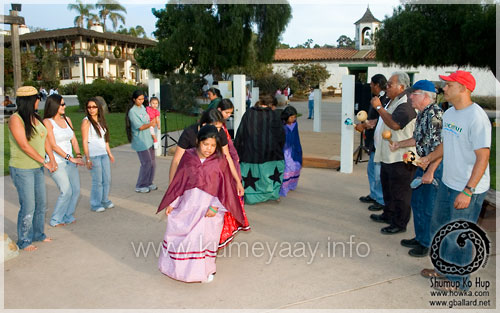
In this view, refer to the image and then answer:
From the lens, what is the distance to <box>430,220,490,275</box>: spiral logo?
146 inches

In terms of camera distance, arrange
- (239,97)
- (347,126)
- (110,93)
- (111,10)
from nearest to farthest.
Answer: (347,126), (239,97), (110,93), (111,10)

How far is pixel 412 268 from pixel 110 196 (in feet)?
15.6

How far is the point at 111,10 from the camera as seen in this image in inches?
2376

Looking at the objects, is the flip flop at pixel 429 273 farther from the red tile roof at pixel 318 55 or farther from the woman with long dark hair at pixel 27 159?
the red tile roof at pixel 318 55

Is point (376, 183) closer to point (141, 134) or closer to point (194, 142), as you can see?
point (194, 142)

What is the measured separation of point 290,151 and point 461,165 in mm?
3558

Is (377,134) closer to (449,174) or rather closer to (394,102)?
(394,102)

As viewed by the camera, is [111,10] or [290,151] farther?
[111,10]

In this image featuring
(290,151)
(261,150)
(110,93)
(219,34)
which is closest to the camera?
(261,150)

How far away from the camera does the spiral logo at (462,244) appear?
3.70m

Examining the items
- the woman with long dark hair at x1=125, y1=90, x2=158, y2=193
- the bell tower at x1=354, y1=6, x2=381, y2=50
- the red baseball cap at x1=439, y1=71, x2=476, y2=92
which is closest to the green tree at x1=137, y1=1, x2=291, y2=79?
the woman with long dark hair at x1=125, y1=90, x2=158, y2=193

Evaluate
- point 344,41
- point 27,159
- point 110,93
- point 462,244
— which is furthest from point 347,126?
point 344,41

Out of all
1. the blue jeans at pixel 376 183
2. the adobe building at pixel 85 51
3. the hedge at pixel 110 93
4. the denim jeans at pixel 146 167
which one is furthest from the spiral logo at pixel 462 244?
the adobe building at pixel 85 51

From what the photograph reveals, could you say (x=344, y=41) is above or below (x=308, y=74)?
above
